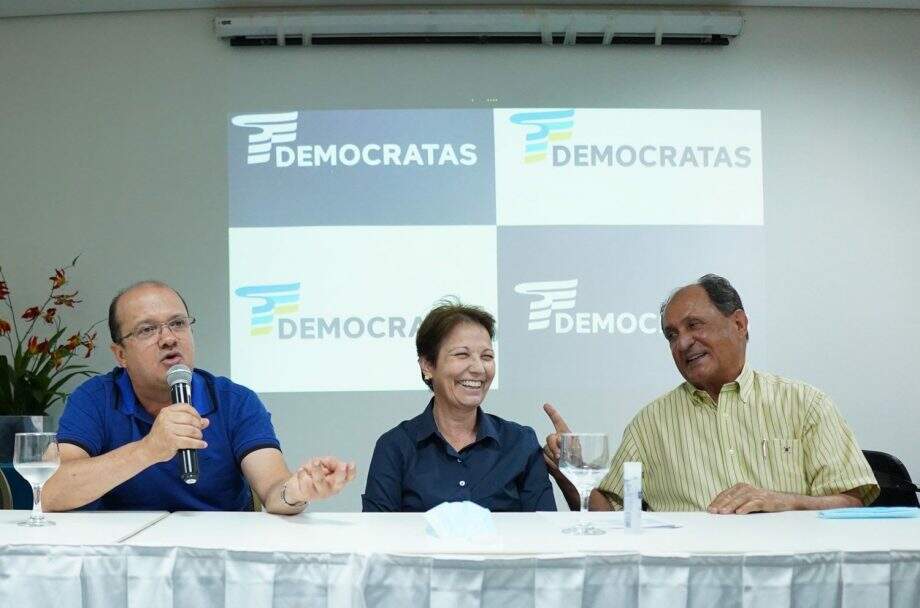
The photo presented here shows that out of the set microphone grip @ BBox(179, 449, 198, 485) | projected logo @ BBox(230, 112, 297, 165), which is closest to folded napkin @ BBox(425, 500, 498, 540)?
microphone grip @ BBox(179, 449, 198, 485)

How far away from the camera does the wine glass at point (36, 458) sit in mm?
Answer: 1965

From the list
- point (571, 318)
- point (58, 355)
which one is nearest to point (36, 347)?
point (58, 355)

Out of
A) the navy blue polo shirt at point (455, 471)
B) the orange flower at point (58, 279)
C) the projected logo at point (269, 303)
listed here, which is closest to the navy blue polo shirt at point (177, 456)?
the navy blue polo shirt at point (455, 471)

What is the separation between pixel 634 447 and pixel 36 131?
12.4 feet

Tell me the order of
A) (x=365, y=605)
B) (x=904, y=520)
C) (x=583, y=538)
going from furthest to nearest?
(x=904, y=520) < (x=583, y=538) < (x=365, y=605)

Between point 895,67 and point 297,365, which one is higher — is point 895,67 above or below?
above

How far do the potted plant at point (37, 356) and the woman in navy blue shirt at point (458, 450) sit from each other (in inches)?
99.3

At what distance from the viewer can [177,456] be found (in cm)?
241

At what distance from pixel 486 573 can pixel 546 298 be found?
136 inches

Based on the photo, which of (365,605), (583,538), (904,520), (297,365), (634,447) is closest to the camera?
(365,605)

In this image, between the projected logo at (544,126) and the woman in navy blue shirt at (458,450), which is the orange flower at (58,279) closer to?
the projected logo at (544,126)

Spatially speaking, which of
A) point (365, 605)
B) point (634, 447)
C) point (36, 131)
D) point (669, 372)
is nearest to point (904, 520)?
point (634, 447)

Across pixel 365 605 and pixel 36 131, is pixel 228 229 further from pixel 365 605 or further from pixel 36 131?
pixel 365 605

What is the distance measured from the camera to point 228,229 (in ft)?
16.8
